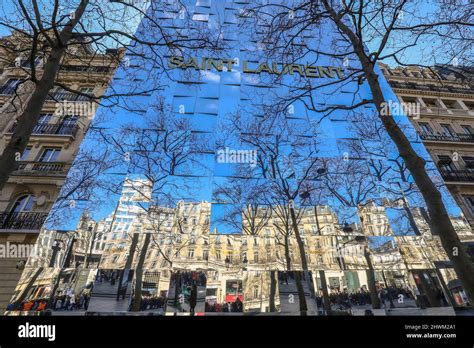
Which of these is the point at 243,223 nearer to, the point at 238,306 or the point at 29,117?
the point at 238,306

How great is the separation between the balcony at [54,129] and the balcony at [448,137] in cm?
1707

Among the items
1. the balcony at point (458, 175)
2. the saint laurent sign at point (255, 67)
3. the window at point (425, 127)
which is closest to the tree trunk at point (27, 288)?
the saint laurent sign at point (255, 67)

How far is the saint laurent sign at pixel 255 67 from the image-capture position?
11.6m

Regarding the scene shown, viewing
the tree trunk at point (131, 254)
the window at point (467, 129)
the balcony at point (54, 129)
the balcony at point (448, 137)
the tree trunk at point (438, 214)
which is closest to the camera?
the tree trunk at point (438, 214)

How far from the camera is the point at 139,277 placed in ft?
22.7

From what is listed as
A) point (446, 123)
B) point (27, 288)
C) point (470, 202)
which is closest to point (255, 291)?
point (27, 288)

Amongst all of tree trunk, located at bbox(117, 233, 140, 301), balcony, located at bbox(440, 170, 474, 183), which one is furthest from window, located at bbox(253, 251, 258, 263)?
balcony, located at bbox(440, 170, 474, 183)

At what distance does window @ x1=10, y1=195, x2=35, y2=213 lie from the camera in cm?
904

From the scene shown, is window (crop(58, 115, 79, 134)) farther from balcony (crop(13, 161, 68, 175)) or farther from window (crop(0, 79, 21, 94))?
window (crop(0, 79, 21, 94))

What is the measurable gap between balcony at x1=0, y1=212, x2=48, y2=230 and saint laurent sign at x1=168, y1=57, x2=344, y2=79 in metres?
8.36

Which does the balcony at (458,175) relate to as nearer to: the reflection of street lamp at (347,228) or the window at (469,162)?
the window at (469,162)

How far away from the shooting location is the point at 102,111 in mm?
10148
